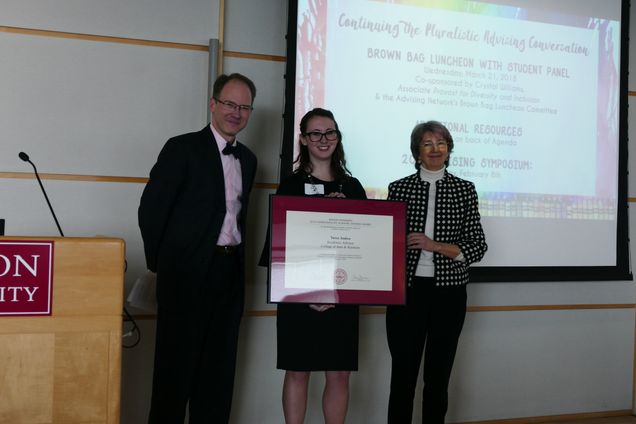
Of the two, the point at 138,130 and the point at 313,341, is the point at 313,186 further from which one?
the point at 138,130

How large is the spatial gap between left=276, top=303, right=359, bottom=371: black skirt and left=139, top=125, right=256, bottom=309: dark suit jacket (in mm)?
360

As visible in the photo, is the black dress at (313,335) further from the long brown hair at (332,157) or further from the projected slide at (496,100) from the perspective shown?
the projected slide at (496,100)

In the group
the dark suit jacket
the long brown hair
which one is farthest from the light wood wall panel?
the dark suit jacket

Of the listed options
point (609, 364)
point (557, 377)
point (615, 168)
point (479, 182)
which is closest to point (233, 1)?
point (479, 182)

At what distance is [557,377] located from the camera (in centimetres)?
361

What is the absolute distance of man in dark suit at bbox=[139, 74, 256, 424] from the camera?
2.35 m

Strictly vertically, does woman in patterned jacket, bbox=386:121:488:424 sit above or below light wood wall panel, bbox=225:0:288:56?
below

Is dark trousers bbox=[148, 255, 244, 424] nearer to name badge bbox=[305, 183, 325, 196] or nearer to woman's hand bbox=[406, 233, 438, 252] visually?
name badge bbox=[305, 183, 325, 196]

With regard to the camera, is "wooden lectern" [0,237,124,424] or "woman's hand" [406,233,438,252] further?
"woman's hand" [406,233,438,252]

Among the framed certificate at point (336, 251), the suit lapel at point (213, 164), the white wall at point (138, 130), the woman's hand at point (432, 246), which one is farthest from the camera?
the white wall at point (138, 130)

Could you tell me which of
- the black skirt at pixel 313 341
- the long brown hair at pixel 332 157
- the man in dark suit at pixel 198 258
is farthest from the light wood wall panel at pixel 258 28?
the black skirt at pixel 313 341

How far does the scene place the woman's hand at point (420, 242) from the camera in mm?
2520

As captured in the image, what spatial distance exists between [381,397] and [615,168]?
6.38 ft

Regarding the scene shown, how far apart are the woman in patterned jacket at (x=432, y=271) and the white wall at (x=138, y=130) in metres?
0.67
